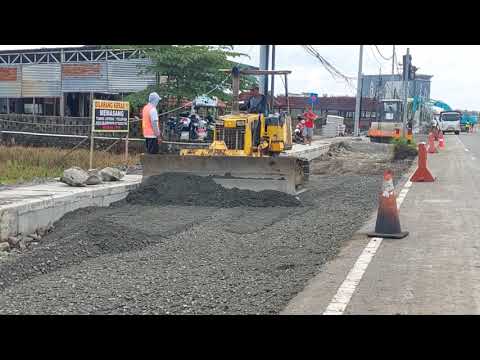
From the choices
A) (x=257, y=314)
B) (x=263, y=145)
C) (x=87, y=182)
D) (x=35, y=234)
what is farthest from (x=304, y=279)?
(x=263, y=145)

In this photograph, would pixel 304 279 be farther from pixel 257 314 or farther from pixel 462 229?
pixel 462 229

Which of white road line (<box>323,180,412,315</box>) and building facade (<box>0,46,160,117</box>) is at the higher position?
building facade (<box>0,46,160,117</box>)

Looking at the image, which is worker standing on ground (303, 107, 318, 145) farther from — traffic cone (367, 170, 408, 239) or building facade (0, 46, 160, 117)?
traffic cone (367, 170, 408, 239)

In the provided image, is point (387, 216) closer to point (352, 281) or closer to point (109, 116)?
point (352, 281)

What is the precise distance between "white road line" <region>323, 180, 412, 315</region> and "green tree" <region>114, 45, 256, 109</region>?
17.2 m

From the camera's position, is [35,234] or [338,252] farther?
[35,234]

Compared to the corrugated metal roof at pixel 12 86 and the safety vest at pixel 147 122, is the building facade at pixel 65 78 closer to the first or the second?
the corrugated metal roof at pixel 12 86

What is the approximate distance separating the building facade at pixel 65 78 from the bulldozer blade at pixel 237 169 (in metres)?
21.1

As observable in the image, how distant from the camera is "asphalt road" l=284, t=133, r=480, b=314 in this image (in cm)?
557

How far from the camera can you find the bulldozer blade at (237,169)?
12328 millimetres

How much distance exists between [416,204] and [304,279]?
6.60m

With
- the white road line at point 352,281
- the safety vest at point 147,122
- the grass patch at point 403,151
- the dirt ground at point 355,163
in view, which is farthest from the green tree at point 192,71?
the white road line at point 352,281

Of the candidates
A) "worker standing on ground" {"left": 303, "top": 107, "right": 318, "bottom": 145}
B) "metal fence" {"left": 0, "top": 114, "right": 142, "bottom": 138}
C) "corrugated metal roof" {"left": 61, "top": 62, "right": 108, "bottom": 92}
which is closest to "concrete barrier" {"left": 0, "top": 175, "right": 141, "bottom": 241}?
"metal fence" {"left": 0, "top": 114, "right": 142, "bottom": 138}
